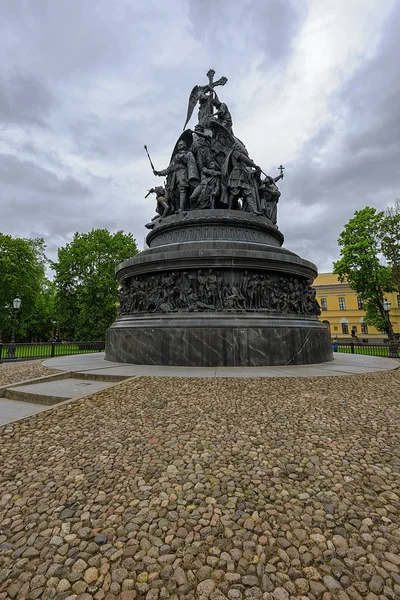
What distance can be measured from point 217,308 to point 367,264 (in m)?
29.0

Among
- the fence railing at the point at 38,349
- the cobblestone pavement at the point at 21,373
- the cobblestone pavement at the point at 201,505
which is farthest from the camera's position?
the fence railing at the point at 38,349

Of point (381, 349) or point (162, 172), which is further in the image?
point (381, 349)

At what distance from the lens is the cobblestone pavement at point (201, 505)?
190 cm

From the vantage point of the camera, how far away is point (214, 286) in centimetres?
1155

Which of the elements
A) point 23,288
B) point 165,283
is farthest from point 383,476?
point 23,288

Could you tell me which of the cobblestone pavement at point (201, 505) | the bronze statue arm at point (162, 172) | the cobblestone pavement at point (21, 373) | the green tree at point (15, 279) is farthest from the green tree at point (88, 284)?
the cobblestone pavement at point (201, 505)

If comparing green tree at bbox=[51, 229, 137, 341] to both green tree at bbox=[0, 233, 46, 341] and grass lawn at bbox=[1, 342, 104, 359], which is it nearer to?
green tree at bbox=[0, 233, 46, 341]

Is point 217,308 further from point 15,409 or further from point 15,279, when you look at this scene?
point 15,279

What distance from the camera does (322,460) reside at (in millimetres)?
3494

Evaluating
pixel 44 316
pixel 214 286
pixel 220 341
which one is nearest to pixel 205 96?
pixel 214 286

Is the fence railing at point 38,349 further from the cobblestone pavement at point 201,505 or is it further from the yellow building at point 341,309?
the yellow building at point 341,309

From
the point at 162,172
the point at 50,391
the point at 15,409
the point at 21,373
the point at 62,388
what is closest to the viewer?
the point at 15,409

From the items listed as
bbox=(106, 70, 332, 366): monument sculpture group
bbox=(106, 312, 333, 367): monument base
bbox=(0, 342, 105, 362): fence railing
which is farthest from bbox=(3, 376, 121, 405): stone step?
bbox=(0, 342, 105, 362): fence railing

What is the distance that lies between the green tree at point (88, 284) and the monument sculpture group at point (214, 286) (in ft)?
72.7
